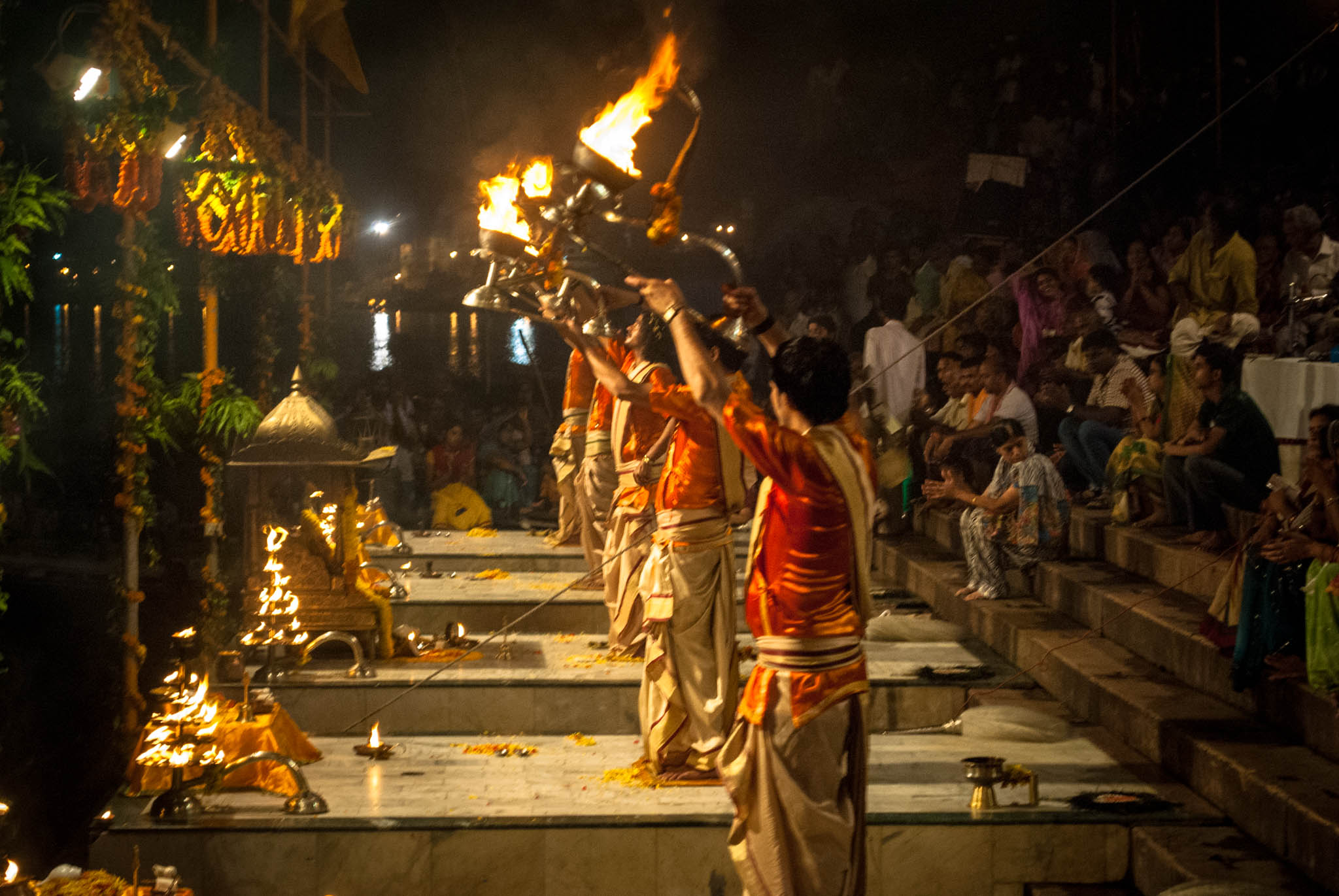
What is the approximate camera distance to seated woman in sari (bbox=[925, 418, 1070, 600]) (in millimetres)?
8789

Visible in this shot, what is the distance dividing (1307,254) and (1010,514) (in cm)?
289

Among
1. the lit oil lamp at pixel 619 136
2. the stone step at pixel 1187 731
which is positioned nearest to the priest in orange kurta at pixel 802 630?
the lit oil lamp at pixel 619 136

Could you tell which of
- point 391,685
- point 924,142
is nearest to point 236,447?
point 391,685

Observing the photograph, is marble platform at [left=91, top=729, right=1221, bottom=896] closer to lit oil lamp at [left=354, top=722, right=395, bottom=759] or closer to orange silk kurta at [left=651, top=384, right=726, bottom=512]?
lit oil lamp at [left=354, top=722, right=395, bottom=759]

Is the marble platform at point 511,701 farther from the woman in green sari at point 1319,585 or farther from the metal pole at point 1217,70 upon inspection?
the metal pole at point 1217,70

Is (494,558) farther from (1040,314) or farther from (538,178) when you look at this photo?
(538,178)

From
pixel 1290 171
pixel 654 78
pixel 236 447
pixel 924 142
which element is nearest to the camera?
pixel 654 78

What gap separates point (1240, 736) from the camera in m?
5.49

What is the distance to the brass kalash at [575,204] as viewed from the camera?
438cm

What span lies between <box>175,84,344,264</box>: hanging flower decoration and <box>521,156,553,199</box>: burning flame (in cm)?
452

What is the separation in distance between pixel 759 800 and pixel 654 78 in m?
2.50

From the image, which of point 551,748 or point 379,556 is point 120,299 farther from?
point 379,556

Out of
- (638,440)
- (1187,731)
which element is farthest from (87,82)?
(1187,731)

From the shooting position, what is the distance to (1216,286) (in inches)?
394
